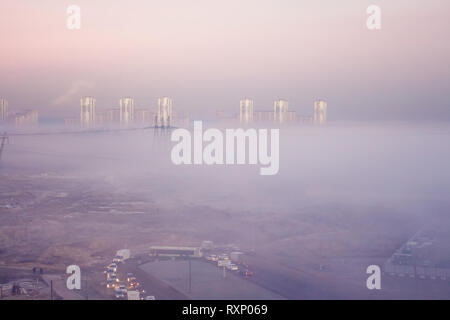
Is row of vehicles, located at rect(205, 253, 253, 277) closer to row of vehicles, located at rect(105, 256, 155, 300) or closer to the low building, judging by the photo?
the low building

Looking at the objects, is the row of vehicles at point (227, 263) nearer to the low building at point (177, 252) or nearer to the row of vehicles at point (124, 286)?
the low building at point (177, 252)

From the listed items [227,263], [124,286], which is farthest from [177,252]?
[124,286]

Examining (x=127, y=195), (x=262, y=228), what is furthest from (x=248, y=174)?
(x=127, y=195)

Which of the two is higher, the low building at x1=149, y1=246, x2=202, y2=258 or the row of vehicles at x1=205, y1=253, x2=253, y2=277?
the low building at x1=149, y1=246, x2=202, y2=258

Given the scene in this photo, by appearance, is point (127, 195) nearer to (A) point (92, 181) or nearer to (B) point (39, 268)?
(A) point (92, 181)

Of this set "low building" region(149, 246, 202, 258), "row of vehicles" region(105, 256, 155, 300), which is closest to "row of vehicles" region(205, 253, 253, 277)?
"low building" region(149, 246, 202, 258)

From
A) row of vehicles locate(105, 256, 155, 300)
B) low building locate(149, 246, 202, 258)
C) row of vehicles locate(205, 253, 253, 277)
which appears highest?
low building locate(149, 246, 202, 258)

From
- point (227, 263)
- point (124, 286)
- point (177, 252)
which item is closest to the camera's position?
point (124, 286)

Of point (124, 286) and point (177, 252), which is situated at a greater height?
point (177, 252)

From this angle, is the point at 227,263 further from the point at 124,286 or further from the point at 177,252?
the point at 124,286

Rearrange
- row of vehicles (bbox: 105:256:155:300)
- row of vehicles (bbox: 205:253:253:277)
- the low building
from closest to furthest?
row of vehicles (bbox: 105:256:155:300) < row of vehicles (bbox: 205:253:253:277) < the low building

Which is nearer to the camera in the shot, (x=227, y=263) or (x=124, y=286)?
(x=124, y=286)
